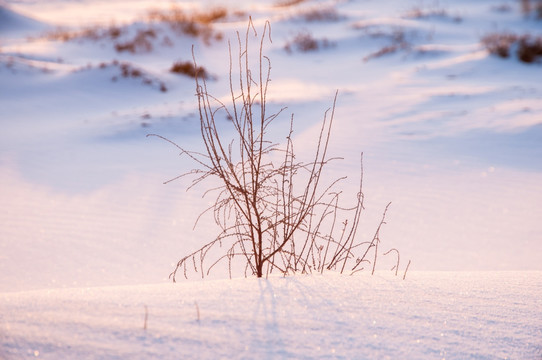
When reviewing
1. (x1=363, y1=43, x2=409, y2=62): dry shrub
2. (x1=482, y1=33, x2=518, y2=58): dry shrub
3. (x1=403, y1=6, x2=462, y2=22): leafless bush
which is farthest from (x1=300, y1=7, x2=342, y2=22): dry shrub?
(x1=482, y1=33, x2=518, y2=58): dry shrub

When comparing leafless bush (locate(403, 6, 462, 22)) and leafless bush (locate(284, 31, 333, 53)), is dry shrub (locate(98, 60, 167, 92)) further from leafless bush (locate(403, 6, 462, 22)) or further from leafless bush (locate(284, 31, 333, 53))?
leafless bush (locate(403, 6, 462, 22))

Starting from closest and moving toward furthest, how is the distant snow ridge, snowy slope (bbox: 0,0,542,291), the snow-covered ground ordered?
the snow-covered ground
snowy slope (bbox: 0,0,542,291)
the distant snow ridge

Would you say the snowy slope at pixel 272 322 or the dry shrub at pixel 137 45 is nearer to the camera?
the snowy slope at pixel 272 322

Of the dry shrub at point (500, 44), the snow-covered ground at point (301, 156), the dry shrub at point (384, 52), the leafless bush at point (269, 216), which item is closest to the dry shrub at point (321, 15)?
the snow-covered ground at point (301, 156)

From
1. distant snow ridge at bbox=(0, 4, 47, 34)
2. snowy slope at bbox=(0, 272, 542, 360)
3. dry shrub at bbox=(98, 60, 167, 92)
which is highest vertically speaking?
distant snow ridge at bbox=(0, 4, 47, 34)

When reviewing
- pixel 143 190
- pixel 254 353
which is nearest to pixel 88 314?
pixel 254 353

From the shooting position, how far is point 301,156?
6805mm

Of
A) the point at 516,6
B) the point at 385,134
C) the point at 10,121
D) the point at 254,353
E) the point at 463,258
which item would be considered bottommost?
the point at 463,258

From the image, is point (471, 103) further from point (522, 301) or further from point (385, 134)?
point (522, 301)

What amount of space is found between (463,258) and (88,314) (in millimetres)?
3313

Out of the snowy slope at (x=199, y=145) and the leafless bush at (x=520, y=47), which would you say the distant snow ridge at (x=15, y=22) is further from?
the leafless bush at (x=520, y=47)

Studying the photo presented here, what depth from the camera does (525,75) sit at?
399 inches

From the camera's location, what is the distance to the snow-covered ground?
1.95 m

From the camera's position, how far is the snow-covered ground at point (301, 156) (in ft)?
6.40
